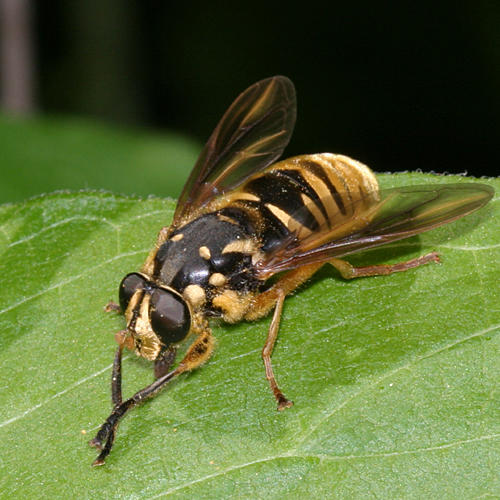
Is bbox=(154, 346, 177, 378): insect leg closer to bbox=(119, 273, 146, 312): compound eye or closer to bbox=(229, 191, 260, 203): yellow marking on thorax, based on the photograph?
bbox=(119, 273, 146, 312): compound eye

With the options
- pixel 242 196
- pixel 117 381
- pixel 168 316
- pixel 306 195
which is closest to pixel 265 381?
pixel 168 316

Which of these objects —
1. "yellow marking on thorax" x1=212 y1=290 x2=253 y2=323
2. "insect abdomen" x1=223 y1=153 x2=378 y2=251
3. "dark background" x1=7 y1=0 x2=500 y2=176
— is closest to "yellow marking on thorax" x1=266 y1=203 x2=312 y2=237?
"insect abdomen" x1=223 y1=153 x2=378 y2=251

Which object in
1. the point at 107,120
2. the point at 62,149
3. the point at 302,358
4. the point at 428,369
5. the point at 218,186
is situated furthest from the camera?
the point at 107,120

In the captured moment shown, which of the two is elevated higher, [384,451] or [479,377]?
[479,377]

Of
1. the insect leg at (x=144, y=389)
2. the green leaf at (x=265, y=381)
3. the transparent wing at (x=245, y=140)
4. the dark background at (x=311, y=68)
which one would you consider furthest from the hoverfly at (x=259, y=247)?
the dark background at (x=311, y=68)

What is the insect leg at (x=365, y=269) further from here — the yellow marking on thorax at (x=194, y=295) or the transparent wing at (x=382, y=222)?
the yellow marking on thorax at (x=194, y=295)

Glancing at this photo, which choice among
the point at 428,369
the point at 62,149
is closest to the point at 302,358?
the point at 428,369

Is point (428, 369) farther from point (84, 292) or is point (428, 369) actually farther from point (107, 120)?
point (107, 120)
